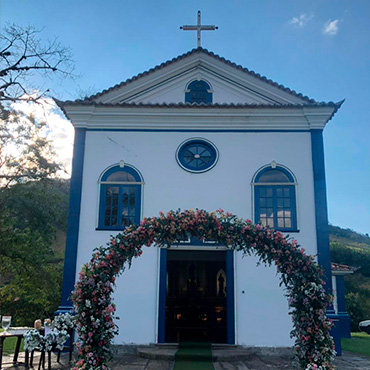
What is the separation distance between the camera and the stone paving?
8.21m

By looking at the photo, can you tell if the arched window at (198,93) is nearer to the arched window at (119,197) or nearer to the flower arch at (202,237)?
the arched window at (119,197)

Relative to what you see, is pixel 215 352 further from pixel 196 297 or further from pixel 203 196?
pixel 196 297

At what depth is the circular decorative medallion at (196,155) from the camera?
418 inches

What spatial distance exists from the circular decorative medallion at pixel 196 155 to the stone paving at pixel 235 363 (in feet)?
14.9

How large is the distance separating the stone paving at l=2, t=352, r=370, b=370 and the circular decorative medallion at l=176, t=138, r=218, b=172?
4.55m

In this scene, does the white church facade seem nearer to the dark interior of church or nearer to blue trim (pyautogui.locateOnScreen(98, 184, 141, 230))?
blue trim (pyautogui.locateOnScreen(98, 184, 141, 230))

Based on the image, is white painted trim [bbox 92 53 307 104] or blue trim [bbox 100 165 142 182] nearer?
blue trim [bbox 100 165 142 182]

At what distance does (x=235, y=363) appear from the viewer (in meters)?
8.70

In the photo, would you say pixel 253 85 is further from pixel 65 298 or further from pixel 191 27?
pixel 65 298

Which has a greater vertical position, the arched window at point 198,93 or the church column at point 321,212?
the arched window at point 198,93

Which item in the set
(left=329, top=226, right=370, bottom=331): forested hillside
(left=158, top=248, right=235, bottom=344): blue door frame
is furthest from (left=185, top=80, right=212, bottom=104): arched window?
(left=329, top=226, right=370, bottom=331): forested hillside

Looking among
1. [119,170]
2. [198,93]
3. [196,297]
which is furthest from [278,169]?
[196,297]

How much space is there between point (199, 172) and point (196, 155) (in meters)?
0.51

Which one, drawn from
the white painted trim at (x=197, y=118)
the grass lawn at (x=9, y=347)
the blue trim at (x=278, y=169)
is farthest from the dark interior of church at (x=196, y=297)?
the white painted trim at (x=197, y=118)
